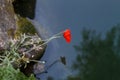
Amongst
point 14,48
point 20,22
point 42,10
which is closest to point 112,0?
point 42,10

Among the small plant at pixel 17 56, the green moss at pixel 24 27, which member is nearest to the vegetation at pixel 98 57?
the small plant at pixel 17 56

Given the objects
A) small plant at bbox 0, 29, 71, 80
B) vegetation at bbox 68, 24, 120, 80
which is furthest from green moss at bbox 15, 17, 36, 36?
vegetation at bbox 68, 24, 120, 80

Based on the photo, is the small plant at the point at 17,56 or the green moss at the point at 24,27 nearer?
the small plant at the point at 17,56

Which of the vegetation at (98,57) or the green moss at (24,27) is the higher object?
the green moss at (24,27)

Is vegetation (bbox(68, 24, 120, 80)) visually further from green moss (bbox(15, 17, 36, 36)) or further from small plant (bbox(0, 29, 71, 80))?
green moss (bbox(15, 17, 36, 36))

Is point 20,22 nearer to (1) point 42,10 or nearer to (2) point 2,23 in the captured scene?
(2) point 2,23

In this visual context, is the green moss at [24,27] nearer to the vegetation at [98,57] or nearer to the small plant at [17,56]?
the small plant at [17,56]
